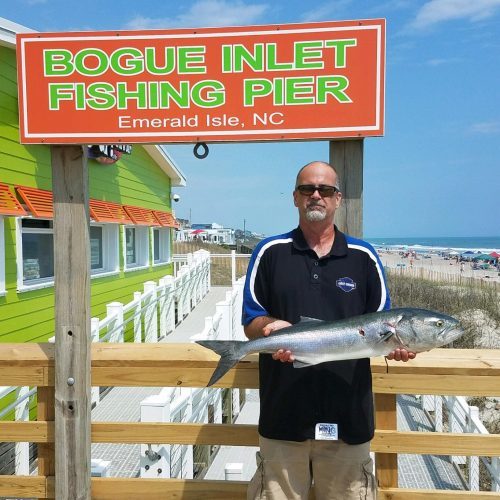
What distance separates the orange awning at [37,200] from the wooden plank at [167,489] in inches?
186

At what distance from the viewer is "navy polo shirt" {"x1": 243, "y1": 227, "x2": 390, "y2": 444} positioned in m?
2.31

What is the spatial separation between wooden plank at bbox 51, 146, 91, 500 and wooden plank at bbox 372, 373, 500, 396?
5.33ft

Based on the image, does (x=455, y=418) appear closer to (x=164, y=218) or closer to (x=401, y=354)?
(x=401, y=354)

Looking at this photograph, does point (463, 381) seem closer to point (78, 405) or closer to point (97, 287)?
point (78, 405)

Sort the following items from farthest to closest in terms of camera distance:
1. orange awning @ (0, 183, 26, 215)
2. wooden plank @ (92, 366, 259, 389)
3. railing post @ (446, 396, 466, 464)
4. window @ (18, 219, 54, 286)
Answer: window @ (18, 219, 54, 286) → orange awning @ (0, 183, 26, 215) → railing post @ (446, 396, 466, 464) → wooden plank @ (92, 366, 259, 389)

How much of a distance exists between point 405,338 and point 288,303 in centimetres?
55

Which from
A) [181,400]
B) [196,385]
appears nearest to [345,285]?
[196,385]

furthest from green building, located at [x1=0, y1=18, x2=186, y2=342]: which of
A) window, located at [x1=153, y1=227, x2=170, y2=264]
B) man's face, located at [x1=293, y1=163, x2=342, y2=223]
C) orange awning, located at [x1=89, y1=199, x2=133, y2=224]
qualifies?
man's face, located at [x1=293, y1=163, x2=342, y2=223]

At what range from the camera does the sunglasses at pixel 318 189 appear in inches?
93.2

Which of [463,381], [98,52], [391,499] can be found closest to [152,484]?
[391,499]

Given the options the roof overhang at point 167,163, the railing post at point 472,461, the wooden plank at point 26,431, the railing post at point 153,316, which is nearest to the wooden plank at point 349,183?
the wooden plank at point 26,431

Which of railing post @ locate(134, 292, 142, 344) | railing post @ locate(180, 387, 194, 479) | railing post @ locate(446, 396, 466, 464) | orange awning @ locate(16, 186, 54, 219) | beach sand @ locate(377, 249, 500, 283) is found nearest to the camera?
railing post @ locate(180, 387, 194, 479)

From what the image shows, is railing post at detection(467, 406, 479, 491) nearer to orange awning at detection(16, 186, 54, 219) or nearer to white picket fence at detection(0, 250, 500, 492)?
white picket fence at detection(0, 250, 500, 492)

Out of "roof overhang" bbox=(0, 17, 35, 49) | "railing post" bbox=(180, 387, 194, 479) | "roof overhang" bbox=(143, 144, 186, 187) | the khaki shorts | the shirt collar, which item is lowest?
"railing post" bbox=(180, 387, 194, 479)
